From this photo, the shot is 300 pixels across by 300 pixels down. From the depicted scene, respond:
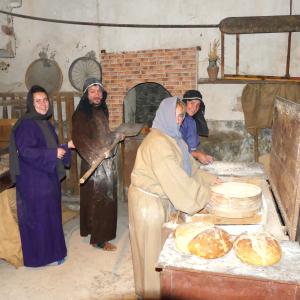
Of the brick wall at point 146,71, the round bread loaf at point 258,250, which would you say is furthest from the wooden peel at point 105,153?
the round bread loaf at point 258,250

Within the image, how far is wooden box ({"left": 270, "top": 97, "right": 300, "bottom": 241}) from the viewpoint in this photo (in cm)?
228

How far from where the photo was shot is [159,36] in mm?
6512

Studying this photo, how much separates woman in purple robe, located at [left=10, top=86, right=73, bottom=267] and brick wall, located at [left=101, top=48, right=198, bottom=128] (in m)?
2.75

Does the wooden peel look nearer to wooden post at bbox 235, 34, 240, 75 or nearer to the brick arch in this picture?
the brick arch

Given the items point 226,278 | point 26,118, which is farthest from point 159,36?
point 226,278

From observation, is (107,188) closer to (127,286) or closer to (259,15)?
(127,286)

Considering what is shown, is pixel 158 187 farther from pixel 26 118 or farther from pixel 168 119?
pixel 26 118

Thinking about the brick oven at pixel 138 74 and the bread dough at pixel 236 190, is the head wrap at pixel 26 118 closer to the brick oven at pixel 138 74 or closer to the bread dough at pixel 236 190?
the bread dough at pixel 236 190

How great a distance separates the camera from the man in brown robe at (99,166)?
4.53 meters

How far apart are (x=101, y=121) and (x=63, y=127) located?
2703mm

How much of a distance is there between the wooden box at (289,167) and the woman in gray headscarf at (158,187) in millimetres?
579

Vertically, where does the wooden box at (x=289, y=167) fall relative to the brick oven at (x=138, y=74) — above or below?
below

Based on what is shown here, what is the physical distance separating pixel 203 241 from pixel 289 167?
90 cm

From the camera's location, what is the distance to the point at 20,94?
6.74 meters
